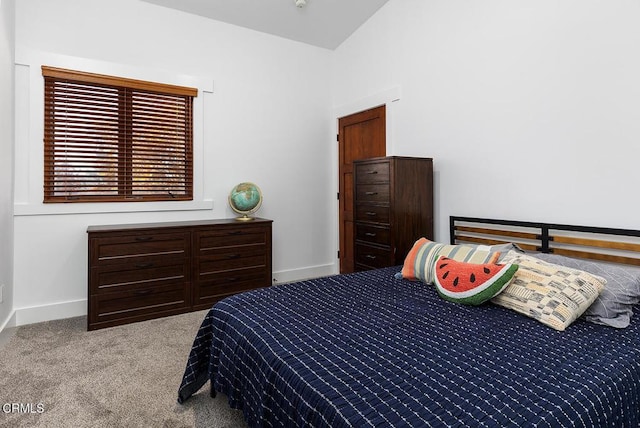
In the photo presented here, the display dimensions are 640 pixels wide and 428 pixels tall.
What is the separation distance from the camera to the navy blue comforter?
0.98 meters

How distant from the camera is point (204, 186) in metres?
3.76

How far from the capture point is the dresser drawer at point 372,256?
3.03 metres

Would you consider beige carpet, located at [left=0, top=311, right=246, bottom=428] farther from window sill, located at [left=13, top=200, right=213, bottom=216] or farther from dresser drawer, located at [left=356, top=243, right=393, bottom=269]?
dresser drawer, located at [left=356, top=243, right=393, bottom=269]

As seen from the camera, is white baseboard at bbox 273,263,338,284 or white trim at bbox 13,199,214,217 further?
white baseboard at bbox 273,263,338,284

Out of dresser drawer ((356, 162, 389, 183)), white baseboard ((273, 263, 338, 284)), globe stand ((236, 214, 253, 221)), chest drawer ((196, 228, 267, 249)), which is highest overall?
dresser drawer ((356, 162, 389, 183))

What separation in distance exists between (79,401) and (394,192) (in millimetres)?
2470

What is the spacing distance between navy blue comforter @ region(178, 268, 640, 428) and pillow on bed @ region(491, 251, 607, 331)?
0.18 feet

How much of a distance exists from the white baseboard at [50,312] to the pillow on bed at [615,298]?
12.3 feet

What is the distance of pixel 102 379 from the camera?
2.09 metres

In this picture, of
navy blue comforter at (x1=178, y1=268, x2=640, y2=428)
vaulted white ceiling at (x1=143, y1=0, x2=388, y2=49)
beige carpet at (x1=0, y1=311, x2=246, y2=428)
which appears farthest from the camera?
vaulted white ceiling at (x1=143, y1=0, x2=388, y2=49)

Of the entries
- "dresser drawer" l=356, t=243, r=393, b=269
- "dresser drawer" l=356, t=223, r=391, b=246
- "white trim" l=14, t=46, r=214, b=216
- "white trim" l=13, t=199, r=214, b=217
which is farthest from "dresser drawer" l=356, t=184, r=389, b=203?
"white trim" l=14, t=46, r=214, b=216

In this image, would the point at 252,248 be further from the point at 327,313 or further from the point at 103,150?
the point at 327,313

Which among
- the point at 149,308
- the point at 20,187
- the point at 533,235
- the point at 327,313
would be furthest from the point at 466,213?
the point at 20,187

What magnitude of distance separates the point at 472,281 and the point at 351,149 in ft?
9.10
